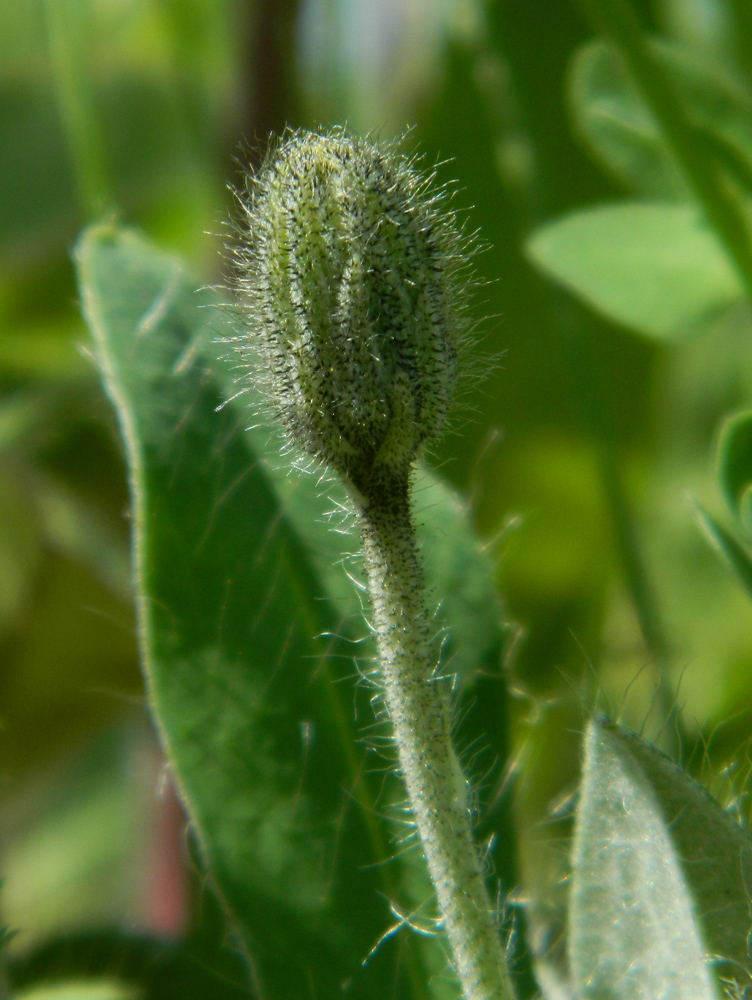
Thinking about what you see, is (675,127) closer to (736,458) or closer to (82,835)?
A: (736,458)

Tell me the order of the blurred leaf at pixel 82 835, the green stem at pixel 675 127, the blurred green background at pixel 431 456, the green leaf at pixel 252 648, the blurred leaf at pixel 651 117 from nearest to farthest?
the green leaf at pixel 252 648
the green stem at pixel 675 127
the blurred leaf at pixel 651 117
the blurred green background at pixel 431 456
the blurred leaf at pixel 82 835

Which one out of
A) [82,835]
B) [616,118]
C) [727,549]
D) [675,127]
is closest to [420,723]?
[727,549]

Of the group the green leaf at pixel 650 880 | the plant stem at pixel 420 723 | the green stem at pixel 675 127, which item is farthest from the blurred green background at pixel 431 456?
the plant stem at pixel 420 723

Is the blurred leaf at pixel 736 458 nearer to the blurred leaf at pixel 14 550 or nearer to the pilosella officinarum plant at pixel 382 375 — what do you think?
the pilosella officinarum plant at pixel 382 375

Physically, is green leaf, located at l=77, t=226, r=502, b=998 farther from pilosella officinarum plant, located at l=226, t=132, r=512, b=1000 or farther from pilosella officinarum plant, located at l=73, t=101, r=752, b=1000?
pilosella officinarum plant, located at l=226, t=132, r=512, b=1000

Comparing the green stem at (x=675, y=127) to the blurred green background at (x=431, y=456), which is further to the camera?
the blurred green background at (x=431, y=456)

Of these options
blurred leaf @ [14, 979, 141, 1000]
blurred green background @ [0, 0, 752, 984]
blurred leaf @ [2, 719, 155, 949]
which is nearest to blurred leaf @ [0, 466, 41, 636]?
blurred green background @ [0, 0, 752, 984]
